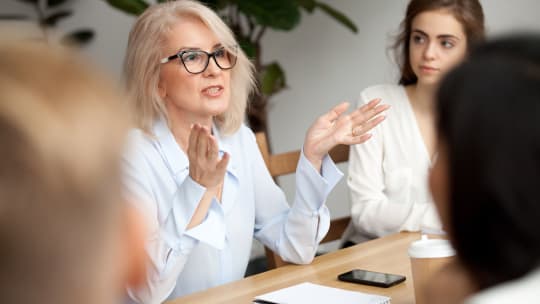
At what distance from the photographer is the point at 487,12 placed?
4.35 meters

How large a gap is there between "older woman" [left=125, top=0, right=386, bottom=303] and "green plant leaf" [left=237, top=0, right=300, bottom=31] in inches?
59.3

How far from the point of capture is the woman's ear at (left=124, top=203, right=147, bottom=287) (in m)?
0.60

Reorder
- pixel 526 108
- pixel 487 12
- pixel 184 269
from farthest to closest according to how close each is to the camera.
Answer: pixel 487 12
pixel 184 269
pixel 526 108

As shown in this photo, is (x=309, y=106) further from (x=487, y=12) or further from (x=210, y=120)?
(x=210, y=120)

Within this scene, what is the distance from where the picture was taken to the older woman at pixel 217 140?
6.88 ft

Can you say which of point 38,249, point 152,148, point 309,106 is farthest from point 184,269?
→ point 309,106

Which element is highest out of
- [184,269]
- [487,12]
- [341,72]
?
[487,12]

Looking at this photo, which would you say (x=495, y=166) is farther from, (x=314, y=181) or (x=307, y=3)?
(x=307, y=3)

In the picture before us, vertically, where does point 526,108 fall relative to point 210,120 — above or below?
above

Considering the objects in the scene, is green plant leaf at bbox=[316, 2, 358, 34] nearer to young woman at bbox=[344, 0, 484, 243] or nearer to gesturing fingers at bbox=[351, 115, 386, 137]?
young woman at bbox=[344, 0, 484, 243]

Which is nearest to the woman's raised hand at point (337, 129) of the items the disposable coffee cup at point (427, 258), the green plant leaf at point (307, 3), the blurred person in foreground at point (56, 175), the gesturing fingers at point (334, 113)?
the gesturing fingers at point (334, 113)

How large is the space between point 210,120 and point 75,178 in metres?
1.77

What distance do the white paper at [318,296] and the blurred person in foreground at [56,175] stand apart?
1.11m

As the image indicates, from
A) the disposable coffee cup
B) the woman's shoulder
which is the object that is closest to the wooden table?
the disposable coffee cup
